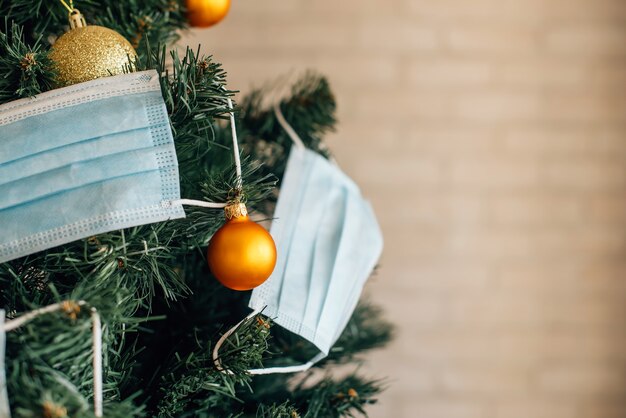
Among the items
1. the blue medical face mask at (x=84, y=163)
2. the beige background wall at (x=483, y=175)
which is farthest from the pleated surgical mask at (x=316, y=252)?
the beige background wall at (x=483, y=175)

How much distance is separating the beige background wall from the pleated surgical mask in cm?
43

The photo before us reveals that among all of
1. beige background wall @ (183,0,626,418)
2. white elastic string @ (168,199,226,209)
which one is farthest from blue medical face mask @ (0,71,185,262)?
beige background wall @ (183,0,626,418)

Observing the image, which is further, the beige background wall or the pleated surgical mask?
the beige background wall

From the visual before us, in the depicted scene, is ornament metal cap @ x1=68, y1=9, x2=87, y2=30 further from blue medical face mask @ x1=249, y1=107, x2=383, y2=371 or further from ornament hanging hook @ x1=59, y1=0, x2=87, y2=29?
blue medical face mask @ x1=249, y1=107, x2=383, y2=371

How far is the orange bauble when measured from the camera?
55 cm

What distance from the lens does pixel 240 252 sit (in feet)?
1.35

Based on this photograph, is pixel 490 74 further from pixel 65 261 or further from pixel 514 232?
pixel 65 261

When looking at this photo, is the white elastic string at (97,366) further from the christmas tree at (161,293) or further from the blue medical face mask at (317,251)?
the blue medical face mask at (317,251)

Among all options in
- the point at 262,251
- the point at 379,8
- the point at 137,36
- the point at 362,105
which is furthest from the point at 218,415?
the point at 379,8

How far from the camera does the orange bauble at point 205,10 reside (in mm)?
549

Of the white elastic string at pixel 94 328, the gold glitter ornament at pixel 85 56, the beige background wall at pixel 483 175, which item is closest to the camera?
the white elastic string at pixel 94 328

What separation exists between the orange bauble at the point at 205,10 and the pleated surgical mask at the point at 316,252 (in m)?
0.12

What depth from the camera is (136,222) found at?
392 millimetres

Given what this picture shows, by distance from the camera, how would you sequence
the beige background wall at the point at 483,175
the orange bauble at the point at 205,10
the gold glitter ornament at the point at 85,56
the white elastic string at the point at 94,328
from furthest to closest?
1. the beige background wall at the point at 483,175
2. the orange bauble at the point at 205,10
3. the gold glitter ornament at the point at 85,56
4. the white elastic string at the point at 94,328
